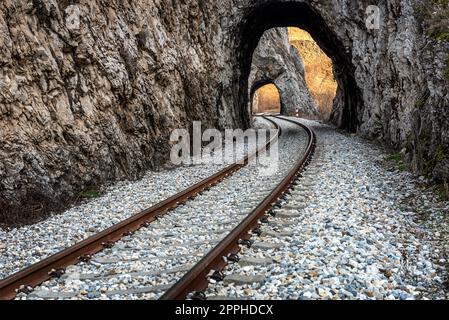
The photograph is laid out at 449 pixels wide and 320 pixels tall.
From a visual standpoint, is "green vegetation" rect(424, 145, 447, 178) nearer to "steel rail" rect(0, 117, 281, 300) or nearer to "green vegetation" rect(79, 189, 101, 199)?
"steel rail" rect(0, 117, 281, 300)

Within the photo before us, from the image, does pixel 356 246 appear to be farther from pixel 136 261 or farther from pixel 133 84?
pixel 133 84

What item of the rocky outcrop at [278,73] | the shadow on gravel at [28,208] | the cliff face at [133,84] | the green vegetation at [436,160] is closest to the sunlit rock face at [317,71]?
the rocky outcrop at [278,73]

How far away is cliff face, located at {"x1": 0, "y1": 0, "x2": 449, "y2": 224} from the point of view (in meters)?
9.00

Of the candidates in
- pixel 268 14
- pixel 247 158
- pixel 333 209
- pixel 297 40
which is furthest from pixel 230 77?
pixel 297 40

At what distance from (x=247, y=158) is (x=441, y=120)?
6.42m

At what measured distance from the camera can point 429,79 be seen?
9.94 meters

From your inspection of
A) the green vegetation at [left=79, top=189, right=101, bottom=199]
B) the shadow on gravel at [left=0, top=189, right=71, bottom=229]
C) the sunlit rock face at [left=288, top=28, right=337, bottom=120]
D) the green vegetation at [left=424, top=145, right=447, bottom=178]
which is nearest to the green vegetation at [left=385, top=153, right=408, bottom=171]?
the green vegetation at [left=424, top=145, right=447, bottom=178]

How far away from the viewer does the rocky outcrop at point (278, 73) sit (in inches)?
2044

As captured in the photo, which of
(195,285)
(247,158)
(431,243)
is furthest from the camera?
(247,158)

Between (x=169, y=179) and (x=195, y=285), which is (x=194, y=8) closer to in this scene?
(x=169, y=179)

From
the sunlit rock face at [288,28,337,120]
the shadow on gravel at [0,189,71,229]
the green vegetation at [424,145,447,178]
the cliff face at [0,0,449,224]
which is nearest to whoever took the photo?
the shadow on gravel at [0,189,71,229]

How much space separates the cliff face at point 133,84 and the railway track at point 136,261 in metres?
2.89

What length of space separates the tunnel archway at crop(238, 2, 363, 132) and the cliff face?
46.5 inches

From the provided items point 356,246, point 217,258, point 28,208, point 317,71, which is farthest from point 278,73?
point 217,258
